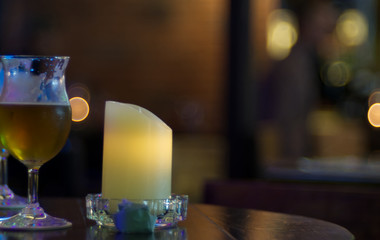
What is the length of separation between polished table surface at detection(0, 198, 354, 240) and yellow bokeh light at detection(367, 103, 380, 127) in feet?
13.8

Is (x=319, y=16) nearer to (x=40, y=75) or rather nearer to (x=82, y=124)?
(x=82, y=124)

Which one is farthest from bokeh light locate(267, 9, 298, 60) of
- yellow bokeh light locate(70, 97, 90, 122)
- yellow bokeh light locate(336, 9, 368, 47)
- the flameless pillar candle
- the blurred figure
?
the flameless pillar candle

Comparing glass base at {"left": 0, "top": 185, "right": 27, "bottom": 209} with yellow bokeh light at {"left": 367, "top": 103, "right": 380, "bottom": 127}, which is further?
yellow bokeh light at {"left": 367, "top": 103, "right": 380, "bottom": 127}

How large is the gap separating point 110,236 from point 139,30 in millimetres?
5718

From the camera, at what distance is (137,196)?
38.5 inches

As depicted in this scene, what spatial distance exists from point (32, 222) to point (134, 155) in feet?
0.53

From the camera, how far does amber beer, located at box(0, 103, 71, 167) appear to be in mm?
956

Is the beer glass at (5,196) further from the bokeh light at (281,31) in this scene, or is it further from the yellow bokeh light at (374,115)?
the bokeh light at (281,31)

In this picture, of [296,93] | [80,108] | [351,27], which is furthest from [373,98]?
[80,108]

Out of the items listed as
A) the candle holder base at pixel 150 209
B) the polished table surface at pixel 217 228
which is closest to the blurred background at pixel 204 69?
the polished table surface at pixel 217 228

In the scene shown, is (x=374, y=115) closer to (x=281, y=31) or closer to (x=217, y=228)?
(x=281, y=31)

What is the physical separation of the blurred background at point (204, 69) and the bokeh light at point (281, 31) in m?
0.01

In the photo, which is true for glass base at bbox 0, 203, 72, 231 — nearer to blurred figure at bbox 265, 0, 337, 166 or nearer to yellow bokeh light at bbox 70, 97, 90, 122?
blurred figure at bbox 265, 0, 337, 166

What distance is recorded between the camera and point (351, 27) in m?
6.01
